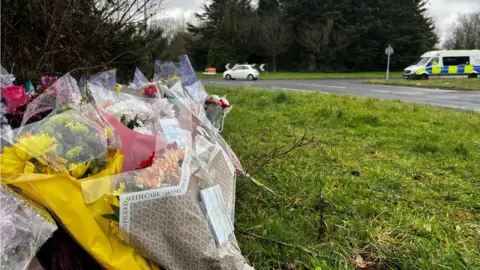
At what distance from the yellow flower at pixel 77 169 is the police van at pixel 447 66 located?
97.4ft

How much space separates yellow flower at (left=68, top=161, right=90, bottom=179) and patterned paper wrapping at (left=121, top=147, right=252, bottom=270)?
0.85ft

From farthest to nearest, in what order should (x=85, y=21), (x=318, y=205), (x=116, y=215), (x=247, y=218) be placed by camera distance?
1. (x=85, y=21)
2. (x=318, y=205)
3. (x=247, y=218)
4. (x=116, y=215)

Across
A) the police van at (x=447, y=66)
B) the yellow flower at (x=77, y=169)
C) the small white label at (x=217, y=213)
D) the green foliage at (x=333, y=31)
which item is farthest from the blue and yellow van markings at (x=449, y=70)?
the yellow flower at (x=77, y=169)

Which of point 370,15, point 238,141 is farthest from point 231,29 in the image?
point 238,141

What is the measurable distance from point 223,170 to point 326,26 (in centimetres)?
4022

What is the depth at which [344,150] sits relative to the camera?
4.88m

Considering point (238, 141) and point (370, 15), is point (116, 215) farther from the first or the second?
point (370, 15)

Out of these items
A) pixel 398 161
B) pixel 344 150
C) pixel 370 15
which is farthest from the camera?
A: pixel 370 15

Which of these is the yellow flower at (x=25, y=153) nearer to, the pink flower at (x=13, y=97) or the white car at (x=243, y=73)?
the pink flower at (x=13, y=97)

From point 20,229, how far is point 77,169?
309mm

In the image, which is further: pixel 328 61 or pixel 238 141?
pixel 328 61

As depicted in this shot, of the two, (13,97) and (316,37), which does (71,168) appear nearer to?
(13,97)

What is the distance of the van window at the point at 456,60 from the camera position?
2889 centimetres

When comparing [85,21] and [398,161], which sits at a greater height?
[85,21]
